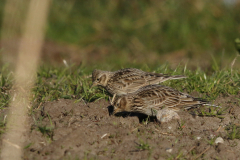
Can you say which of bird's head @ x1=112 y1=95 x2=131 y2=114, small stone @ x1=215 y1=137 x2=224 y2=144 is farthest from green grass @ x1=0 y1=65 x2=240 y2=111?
small stone @ x1=215 y1=137 x2=224 y2=144

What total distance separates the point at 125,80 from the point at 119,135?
6.54 ft

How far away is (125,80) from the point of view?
673 centimetres

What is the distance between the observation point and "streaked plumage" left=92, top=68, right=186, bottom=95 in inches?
259

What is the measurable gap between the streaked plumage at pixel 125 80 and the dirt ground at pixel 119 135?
2.88 ft

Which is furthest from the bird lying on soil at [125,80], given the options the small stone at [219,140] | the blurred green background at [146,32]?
the blurred green background at [146,32]

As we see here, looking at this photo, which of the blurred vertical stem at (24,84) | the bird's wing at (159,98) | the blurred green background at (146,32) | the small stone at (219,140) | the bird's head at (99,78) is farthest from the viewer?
the blurred green background at (146,32)

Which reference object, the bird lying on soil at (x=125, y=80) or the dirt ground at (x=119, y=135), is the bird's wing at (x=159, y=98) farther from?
the bird lying on soil at (x=125, y=80)

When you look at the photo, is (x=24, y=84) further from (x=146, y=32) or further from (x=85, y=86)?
(x=146, y=32)

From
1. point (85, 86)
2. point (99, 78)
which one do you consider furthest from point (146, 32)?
point (85, 86)

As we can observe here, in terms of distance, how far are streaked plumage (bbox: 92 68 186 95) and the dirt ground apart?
2.88 ft

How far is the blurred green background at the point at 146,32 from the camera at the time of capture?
12.5 metres

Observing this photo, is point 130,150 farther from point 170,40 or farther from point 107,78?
point 170,40

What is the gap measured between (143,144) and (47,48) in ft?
28.9

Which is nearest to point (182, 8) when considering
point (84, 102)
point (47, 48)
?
point (47, 48)
